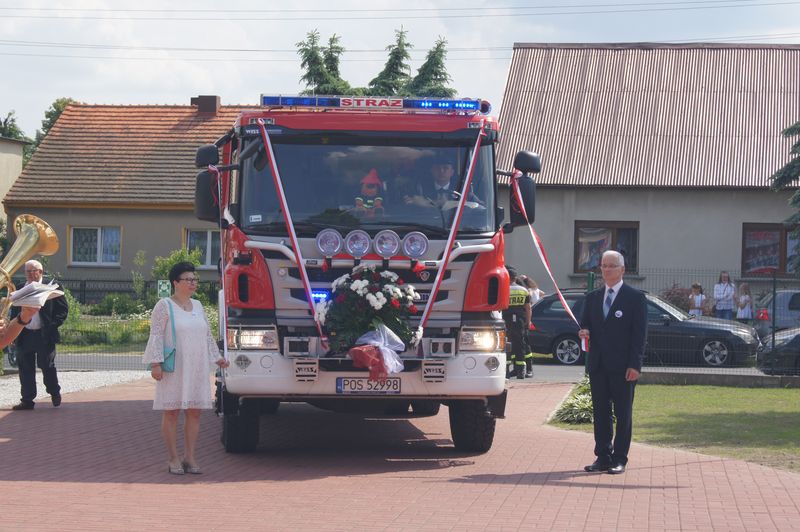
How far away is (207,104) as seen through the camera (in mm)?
43688

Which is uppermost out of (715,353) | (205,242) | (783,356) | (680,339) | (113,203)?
(113,203)

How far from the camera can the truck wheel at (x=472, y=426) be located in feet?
37.4

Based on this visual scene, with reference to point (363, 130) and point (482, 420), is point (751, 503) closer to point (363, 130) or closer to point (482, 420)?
point (482, 420)

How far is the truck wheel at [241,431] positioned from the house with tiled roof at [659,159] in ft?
63.5

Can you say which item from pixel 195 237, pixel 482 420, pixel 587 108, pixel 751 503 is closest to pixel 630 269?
pixel 587 108

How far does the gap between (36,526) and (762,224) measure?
1059 inches

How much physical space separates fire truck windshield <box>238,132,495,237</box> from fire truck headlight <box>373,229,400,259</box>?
0.19 m

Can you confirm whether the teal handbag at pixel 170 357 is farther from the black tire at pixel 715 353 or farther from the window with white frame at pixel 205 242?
the window with white frame at pixel 205 242

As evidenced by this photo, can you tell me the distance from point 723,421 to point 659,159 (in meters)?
19.2

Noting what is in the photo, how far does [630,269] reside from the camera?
3123cm

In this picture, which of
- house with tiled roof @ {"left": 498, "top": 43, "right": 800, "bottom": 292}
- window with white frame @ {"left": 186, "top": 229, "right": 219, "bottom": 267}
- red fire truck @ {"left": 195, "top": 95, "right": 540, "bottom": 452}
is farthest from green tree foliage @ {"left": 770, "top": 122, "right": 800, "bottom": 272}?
window with white frame @ {"left": 186, "top": 229, "right": 219, "bottom": 267}

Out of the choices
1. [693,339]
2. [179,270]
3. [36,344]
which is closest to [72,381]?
[36,344]

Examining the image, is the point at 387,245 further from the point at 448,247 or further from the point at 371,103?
the point at 371,103

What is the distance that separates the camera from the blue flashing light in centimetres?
1039
